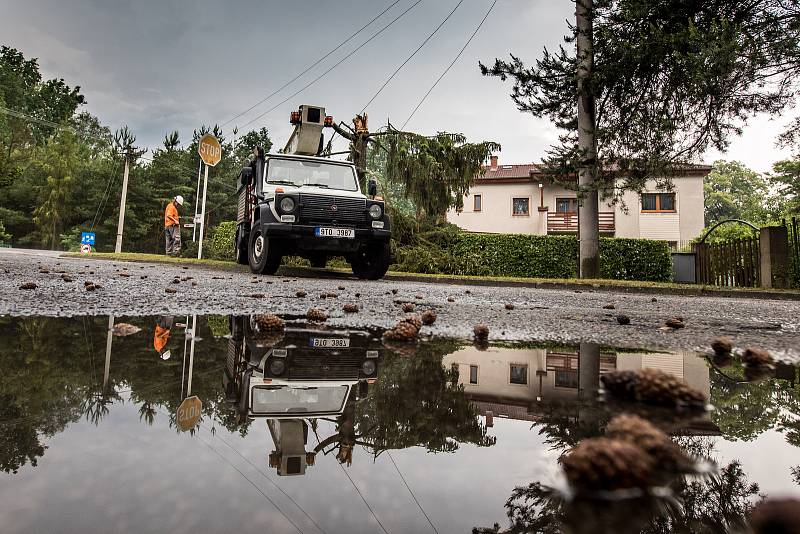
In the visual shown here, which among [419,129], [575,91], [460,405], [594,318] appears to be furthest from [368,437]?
[419,129]

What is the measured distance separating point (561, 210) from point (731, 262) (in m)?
18.5

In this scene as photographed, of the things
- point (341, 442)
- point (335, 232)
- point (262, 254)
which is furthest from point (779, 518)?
point (262, 254)

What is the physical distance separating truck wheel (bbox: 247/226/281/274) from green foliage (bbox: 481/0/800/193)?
7.97 meters

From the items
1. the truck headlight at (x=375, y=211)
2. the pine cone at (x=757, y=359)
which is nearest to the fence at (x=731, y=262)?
the truck headlight at (x=375, y=211)

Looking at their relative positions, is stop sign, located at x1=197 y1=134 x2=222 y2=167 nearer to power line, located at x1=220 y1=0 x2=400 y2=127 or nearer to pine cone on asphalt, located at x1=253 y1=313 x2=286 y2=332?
power line, located at x1=220 y1=0 x2=400 y2=127

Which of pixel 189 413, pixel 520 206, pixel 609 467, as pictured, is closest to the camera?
pixel 609 467

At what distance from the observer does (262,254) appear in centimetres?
802

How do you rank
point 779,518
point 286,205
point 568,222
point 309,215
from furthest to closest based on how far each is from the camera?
point 568,222, point 309,215, point 286,205, point 779,518

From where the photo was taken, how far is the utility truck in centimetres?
Result: 764

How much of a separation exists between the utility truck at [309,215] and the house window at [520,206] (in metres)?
23.7

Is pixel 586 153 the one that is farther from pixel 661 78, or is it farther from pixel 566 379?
pixel 566 379

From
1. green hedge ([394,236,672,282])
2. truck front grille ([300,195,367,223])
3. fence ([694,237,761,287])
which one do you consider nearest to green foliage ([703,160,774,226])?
green hedge ([394,236,672,282])

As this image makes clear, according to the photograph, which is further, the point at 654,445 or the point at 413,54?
the point at 413,54

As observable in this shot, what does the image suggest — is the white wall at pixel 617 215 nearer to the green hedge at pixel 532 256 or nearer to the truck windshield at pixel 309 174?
the green hedge at pixel 532 256
